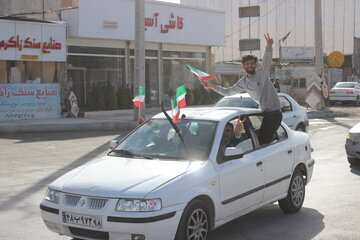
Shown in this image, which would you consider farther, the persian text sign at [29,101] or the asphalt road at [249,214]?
the persian text sign at [29,101]

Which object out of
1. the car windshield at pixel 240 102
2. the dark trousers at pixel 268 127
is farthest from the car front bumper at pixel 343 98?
the dark trousers at pixel 268 127

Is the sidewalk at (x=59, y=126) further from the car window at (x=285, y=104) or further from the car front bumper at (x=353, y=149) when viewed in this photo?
the car front bumper at (x=353, y=149)

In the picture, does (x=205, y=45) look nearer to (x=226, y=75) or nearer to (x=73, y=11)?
(x=73, y=11)

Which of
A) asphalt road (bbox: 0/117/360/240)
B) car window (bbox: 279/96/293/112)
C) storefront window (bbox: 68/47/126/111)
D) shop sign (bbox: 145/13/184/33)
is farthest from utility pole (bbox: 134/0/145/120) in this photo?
car window (bbox: 279/96/293/112)

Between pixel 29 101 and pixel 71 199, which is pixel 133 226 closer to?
pixel 71 199

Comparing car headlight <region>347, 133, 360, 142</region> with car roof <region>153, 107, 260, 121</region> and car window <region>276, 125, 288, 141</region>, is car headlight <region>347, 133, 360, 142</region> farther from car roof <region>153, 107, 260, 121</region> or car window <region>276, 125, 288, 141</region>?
car roof <region>153, 107, 260, 121</region>

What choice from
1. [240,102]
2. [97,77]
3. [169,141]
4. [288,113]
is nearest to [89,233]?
[169,141]

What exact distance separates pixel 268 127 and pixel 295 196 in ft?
3.55

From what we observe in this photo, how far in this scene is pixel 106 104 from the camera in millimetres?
23359

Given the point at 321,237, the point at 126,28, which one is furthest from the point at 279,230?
the point at 126,28

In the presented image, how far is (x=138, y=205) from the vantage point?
468 centimetres

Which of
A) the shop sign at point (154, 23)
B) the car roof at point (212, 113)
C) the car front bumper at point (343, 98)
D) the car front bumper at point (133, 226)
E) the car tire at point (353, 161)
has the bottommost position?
the car tire at point (353, 161)

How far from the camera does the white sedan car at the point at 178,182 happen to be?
470cm

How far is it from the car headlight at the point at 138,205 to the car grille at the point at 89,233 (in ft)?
0.95
